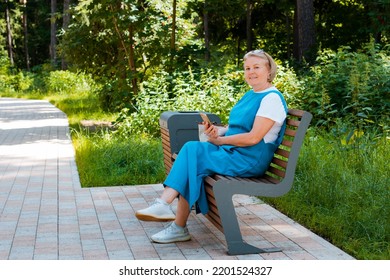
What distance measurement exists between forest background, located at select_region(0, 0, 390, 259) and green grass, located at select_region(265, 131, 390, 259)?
11 millimetres

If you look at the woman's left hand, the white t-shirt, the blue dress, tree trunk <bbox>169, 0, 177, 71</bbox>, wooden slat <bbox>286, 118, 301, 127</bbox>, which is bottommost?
the blue dress

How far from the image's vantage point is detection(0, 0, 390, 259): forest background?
588cm

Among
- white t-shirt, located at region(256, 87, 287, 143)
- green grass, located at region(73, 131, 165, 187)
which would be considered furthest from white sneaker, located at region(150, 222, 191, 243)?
green grass, located at region(73, 131, 165, 187)

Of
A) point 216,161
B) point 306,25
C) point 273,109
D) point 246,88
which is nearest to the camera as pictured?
point 273,109

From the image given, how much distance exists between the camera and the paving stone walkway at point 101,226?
478 cm

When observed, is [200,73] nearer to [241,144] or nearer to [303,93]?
[303,93]

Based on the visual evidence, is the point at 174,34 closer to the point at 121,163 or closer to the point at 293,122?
the point at 121,163

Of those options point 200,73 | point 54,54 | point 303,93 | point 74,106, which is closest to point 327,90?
point 303,93

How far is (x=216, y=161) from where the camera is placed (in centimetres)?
490

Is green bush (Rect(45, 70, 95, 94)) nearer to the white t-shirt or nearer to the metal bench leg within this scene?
the white t-shirt

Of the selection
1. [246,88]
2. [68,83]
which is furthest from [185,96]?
[68,83]

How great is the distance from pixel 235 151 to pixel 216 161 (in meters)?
0.16

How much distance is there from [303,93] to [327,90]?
0.85 metres

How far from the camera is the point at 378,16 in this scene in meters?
15.9
